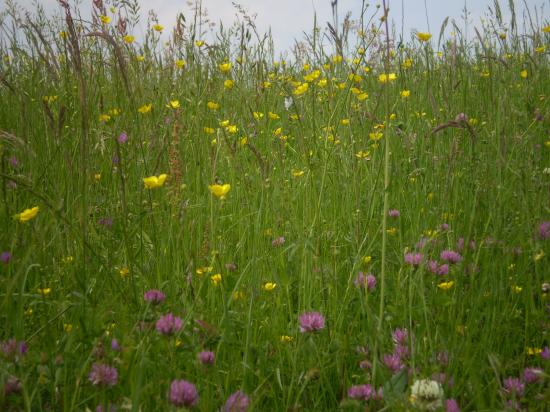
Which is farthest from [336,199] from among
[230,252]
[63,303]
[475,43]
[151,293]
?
[475,43]

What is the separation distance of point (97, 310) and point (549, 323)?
1070 millimetres

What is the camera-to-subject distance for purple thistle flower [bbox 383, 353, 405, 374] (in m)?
1.01

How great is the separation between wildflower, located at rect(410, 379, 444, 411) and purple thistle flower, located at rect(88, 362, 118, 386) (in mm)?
523

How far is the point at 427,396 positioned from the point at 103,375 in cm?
56

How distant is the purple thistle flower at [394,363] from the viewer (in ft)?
3.32

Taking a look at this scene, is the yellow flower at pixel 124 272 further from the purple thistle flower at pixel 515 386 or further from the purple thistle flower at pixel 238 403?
the purple thistle flower at pixel 515 386

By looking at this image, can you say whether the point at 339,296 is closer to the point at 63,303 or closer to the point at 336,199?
the point at 336,199

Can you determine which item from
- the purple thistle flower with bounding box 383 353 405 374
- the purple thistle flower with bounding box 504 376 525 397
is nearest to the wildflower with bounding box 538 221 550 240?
the purple thistle flower with bounding box 504 376 525 397

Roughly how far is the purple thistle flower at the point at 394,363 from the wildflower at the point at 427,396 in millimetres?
173

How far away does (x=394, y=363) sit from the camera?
3.34 ft

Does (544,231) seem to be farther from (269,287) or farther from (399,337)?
(269,287)

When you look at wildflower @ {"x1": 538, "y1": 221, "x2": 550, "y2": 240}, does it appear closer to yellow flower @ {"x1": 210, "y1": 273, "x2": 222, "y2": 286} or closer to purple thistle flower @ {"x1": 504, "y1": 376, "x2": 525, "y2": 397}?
purple thistle flower @ {"x1": 504, "y1": 376, "x2": 525, "y2": 397}

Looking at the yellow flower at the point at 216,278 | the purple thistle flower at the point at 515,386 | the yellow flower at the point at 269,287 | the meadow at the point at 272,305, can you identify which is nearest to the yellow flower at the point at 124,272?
the meadow at the point at 272,305

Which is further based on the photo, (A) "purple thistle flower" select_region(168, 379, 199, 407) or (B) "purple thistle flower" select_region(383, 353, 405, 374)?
(B) "purple thistle flower" select_region(383, 353, 405, 374)
